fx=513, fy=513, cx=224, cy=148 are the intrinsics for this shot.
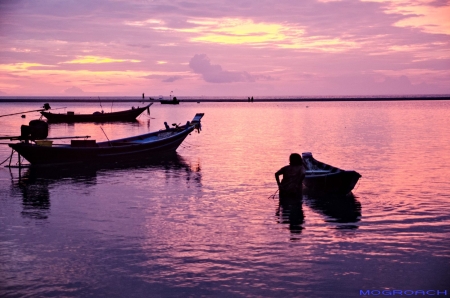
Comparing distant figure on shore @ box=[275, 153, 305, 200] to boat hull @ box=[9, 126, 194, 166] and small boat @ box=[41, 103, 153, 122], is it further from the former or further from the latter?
small boat @ box=[41, 103, 153, 122]

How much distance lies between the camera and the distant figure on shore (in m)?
14.7

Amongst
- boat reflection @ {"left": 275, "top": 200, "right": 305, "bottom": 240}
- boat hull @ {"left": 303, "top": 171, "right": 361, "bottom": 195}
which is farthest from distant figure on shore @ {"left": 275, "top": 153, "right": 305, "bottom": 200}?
boat hull @ {"left": 303, "top": 171, "right": 361, "bottom": 195}

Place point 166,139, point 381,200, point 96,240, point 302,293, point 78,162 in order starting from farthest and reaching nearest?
1. point 166,139
2. point 78,162
3. point 381,200
4. point 96,240
5. point 302,293

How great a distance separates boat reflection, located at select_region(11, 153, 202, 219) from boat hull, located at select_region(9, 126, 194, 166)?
518 mm

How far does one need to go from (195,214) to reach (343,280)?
556cm

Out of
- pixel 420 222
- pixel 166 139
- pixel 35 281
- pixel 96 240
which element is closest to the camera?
pixel 35 281

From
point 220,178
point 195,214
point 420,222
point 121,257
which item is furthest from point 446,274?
point 220,178

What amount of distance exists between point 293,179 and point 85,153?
469 inches

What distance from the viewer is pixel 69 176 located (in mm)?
20031

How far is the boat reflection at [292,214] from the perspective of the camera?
1170 centimetres

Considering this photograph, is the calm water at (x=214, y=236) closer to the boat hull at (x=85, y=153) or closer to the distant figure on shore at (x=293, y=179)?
the distant figure on shore at (x=293, y=179)

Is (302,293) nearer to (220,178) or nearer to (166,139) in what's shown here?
(220,178)

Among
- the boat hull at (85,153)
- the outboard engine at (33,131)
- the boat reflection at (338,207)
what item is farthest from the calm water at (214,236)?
the outboard engine at (33,131)

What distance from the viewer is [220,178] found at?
1911cm
